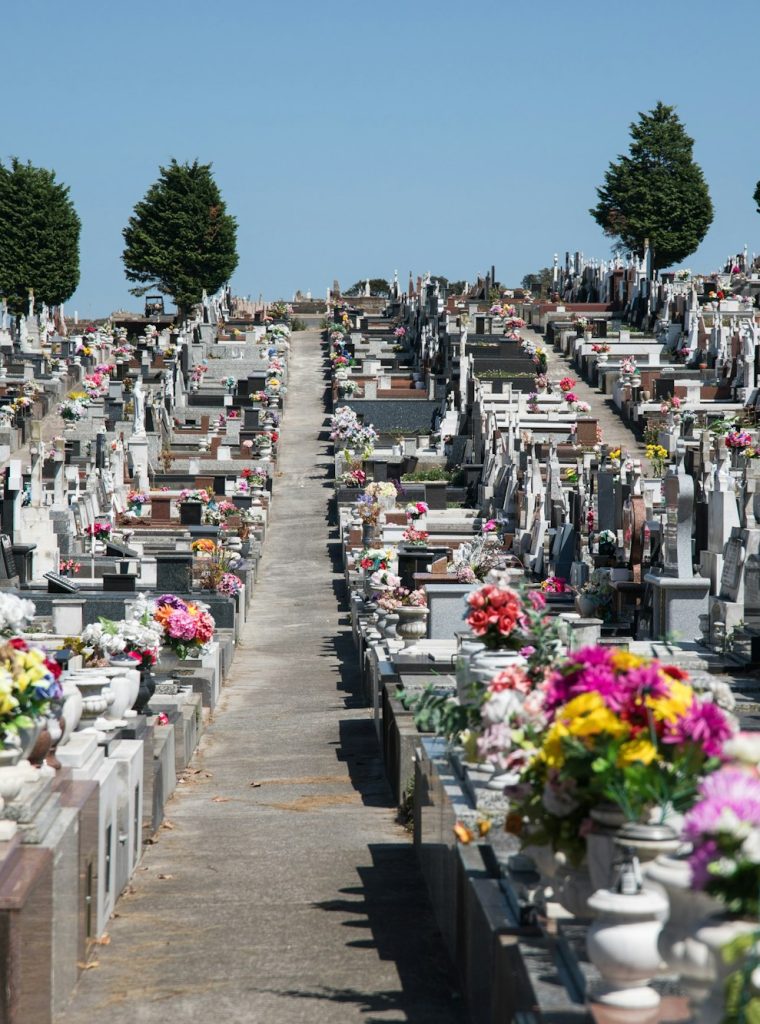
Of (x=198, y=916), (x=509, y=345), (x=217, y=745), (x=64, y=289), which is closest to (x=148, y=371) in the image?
(x=509, y=345)

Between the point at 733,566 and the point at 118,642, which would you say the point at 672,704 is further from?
the point at 733,566

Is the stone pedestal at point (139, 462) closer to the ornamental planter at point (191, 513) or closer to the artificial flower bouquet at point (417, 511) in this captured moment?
the ornamental planter at point (191, 513)

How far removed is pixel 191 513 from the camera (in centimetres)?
4000

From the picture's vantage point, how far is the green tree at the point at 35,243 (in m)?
95.1

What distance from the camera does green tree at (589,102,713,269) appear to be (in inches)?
3809

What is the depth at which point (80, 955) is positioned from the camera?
411 inches

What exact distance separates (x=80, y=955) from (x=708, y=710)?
498 cm

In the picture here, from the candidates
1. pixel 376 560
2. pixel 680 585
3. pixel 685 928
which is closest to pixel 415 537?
pixel 376 560

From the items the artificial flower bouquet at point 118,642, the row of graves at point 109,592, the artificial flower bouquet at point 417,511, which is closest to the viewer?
the row of graves at point 109,592

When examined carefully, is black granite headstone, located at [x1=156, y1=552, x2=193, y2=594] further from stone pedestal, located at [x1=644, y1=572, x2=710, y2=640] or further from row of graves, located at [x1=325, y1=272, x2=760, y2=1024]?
stone pedestal, located at [x1=644, y1=572, x2=710, y2=640]

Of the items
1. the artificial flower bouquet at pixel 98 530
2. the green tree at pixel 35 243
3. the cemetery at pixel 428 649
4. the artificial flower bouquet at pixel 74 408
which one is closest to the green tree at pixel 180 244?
the green tree at pixel 35 243

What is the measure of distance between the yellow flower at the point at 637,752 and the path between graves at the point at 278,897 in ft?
9.45

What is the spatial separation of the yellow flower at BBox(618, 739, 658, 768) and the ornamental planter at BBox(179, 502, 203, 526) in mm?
33372

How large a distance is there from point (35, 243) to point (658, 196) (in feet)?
111
